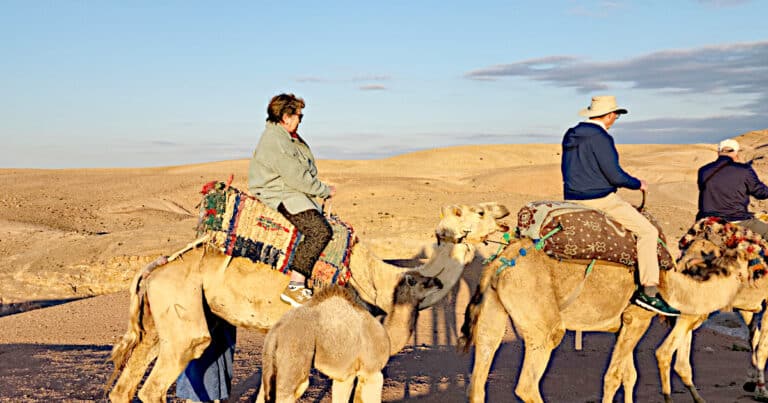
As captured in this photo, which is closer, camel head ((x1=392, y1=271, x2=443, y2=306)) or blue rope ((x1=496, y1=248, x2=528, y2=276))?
camel head ((x1=392, y1=271, x2=443, y2=306))

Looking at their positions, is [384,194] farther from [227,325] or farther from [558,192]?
[227,325]

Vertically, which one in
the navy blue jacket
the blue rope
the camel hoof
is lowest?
the camel hoof

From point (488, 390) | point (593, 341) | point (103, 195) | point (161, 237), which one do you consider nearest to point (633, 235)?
point (488, 390)

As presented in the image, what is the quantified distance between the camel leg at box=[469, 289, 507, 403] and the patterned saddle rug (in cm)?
286

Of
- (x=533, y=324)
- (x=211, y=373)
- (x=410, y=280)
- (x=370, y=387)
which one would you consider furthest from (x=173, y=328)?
(x=533, y=324)

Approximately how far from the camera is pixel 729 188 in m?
9.05

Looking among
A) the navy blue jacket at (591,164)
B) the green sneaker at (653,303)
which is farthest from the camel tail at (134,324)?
the green sneaker at (653,303)

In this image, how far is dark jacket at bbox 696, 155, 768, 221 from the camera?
354 inches

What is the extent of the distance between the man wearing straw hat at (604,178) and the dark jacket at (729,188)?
2480 millimetres

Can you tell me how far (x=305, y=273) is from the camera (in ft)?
20.2

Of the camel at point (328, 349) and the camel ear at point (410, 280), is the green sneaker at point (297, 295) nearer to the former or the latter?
the camel at point (328, 349)

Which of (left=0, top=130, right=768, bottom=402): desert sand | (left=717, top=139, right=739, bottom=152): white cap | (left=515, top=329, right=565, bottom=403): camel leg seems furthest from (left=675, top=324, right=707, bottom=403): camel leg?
(left=515, top=329, right=565, bottom=403): camel leg

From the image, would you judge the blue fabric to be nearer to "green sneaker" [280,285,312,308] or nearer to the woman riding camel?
"green sneaker" [280,285,312,308]

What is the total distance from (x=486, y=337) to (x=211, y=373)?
8.74 feet
